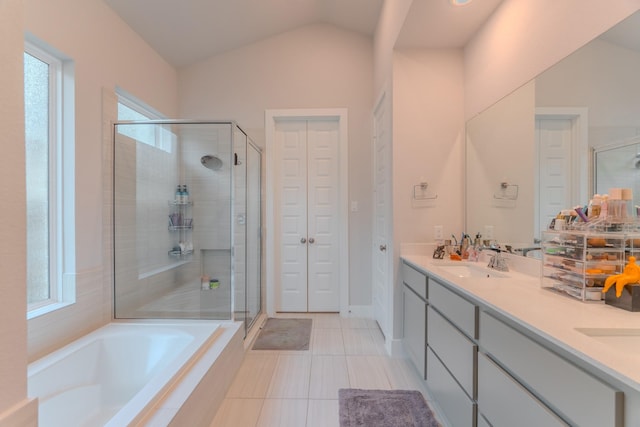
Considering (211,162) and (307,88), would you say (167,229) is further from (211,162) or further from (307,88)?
(307,88)

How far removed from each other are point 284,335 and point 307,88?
9.00 ft

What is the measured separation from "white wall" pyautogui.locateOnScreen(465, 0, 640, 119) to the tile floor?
7.14 feet

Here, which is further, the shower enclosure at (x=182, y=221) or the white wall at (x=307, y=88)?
the white wall at (x=307, y=88)

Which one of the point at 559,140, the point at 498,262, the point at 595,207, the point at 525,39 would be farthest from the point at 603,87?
the point at 498,262

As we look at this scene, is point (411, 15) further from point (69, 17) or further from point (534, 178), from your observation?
point (69, 17)

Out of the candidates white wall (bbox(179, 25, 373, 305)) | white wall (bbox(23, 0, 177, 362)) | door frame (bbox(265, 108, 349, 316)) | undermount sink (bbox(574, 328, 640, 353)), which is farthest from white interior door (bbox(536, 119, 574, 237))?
white wall (bbox(23, 0, 177, 362))

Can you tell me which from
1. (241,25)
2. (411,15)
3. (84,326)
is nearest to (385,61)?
(411,15)

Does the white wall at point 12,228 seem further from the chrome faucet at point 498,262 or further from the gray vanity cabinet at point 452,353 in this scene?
the chrome faucet at point 498,262

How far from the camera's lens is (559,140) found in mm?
1476

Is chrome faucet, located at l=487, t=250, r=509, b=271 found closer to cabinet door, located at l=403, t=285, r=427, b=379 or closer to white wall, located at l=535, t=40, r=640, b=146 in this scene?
cabinet door, located at l=403, t=285, r=427, b=379

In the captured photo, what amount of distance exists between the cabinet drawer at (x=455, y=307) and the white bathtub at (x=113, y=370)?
1474mm

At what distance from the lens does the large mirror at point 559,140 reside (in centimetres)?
117

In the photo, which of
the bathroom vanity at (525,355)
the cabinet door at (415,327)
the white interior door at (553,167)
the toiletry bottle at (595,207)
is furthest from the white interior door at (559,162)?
the cabinet door at (415,327)

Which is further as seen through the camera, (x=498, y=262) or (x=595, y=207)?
(x=498, y=262)
